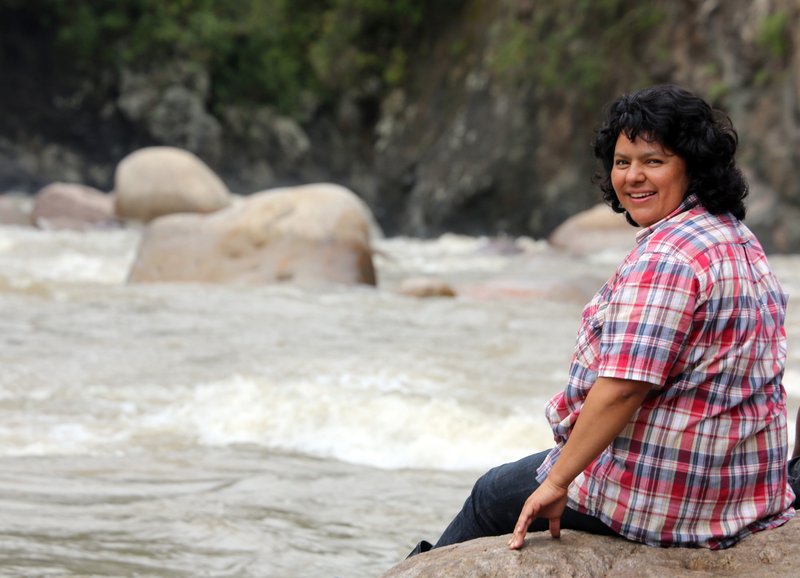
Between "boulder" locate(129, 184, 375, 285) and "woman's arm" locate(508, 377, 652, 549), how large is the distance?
24.5ft

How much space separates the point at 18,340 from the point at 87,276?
141 inches

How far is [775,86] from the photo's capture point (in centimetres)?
1332

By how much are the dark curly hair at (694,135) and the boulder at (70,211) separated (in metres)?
14.0

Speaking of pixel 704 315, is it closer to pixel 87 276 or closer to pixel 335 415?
pixel 335 415

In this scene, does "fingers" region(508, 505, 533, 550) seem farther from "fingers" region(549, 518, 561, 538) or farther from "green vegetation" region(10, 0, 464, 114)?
"green vegetation" region(10, 0, 464, 114)

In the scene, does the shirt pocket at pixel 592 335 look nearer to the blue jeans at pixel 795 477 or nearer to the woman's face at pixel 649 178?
the woman's face at pixel 649 178

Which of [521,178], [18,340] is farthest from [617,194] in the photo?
[521,178]

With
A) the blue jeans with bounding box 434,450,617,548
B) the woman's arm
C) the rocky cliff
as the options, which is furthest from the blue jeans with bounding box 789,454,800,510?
the rocky cliff

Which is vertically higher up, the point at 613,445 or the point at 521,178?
the point at 521,178

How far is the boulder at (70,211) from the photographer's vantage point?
50.2ft

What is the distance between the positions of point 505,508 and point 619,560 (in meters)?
0.30

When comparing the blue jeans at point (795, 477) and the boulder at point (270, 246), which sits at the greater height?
the boulder at point (270, 246)

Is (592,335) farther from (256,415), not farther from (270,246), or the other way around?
(270,246)

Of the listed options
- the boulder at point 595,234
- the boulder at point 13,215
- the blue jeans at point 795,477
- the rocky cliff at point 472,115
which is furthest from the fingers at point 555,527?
the boulder at point 13,215
